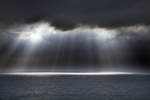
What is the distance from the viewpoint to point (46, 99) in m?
70.1

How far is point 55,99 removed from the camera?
230 ft

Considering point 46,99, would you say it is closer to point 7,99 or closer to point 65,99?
point 65,99

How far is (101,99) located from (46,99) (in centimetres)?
1864

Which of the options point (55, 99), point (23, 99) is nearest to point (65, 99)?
point (55, 99)

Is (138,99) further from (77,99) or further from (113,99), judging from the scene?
(77,99)

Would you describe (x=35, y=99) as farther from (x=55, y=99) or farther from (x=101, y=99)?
(x=101, y=99)

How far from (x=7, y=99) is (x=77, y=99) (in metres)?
23.9

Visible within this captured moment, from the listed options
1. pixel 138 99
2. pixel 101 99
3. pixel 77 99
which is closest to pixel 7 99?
pixel 77 99

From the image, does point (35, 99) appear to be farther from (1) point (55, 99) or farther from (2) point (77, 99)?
(2) point (77, 99)

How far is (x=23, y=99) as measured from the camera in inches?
2776

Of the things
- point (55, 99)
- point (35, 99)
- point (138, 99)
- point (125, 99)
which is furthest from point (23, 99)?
point (138, 99)

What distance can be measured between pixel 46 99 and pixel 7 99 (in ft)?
43.7

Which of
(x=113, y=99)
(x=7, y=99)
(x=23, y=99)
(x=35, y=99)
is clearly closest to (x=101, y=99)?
(x=113, y=99)

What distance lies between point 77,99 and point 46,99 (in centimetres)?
1057
